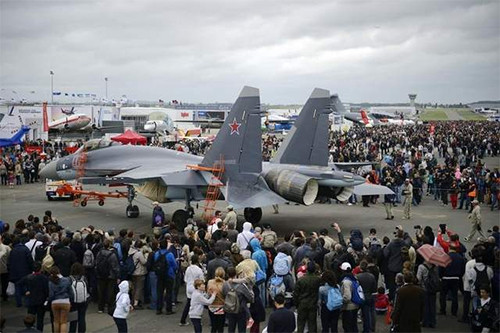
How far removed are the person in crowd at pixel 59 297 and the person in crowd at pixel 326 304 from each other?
4.01 meters

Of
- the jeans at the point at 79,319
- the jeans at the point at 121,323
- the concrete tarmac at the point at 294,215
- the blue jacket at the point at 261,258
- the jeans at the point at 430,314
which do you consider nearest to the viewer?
the jeans at the point at 121,323

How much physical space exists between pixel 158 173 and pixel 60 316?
896 cm

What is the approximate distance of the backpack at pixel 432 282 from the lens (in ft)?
29.1

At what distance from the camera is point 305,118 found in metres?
17.8

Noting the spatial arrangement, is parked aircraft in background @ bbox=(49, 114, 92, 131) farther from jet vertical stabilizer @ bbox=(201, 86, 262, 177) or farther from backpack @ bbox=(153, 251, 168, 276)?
backpack @ bbox=(153, 251, 168, 276)

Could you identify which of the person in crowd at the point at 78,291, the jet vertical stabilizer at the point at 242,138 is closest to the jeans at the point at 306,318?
the person in crowd at the point at 78,291

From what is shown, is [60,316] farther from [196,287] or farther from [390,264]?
[390,264]

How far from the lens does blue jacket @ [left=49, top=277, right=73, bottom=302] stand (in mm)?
7957

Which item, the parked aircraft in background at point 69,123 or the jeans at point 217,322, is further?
the parked aircraft in background at point 69,123

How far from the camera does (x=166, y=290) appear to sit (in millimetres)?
9742

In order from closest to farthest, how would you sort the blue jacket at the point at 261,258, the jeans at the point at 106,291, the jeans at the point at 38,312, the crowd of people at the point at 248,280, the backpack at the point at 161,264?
the crowd of people at the point at 248,280 → the jeans at the point at 38,312 → the backpack at the point at 161,264 → the blue jacket at the point at 261,258 → the jeans at the point at 106,291

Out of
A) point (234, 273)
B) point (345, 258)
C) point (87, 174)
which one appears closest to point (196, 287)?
point (234, 273)

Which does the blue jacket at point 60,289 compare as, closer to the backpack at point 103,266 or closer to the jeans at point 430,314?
the backpack at point 103,266

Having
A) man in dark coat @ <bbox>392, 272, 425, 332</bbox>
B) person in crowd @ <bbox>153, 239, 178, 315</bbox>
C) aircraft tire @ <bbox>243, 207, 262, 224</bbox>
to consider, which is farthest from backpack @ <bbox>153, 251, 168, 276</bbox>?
aircraft tire @ <bbox>243, 207, 262, 224</bbox>
